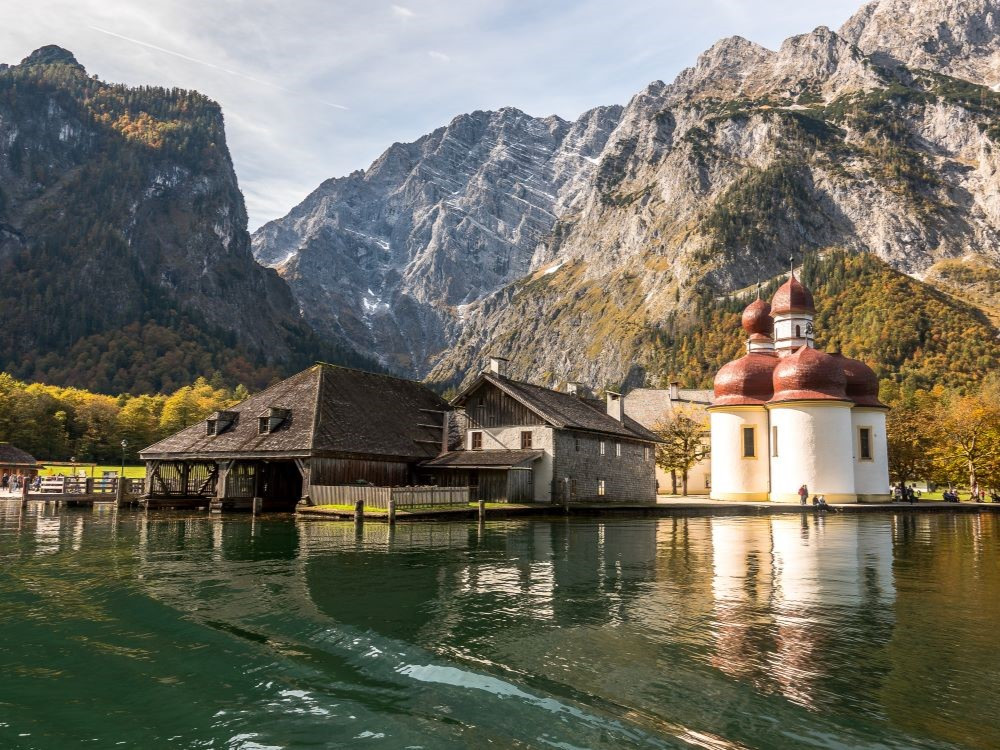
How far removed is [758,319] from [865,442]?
1473 centimetres

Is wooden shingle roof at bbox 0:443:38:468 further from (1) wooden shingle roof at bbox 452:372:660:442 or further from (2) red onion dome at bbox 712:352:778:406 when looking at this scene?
(2) red onion dome at bbox 712:352:778:406

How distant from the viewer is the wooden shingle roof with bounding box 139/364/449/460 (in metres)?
44.9

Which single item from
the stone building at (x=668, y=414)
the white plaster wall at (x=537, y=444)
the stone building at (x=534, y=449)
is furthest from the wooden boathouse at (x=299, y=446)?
the stone building at (x=668, y=414)

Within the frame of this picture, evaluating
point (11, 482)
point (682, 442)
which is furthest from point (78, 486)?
point (682, 442)

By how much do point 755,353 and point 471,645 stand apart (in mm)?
60445

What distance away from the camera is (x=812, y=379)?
5838 cm

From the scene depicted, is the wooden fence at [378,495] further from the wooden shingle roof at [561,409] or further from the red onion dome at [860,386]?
the red onion dome at [860,386]

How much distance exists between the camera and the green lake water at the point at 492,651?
9.31 m

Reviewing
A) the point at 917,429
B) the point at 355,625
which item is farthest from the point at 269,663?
the point at 917,429

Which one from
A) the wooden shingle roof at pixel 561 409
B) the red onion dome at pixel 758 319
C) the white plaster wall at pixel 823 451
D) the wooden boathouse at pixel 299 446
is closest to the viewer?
the wooden boathouse at pixel 299 446

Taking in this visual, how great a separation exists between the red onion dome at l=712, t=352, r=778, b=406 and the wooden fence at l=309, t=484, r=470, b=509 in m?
30.5

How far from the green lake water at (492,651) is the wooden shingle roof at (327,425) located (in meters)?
19.0

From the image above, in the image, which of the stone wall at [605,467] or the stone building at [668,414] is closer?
the stone wall at [605,467]

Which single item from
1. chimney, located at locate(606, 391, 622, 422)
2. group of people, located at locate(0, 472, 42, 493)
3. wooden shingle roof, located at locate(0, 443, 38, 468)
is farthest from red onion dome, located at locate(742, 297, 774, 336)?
wooden shingle roof, located at locate(0, 443, 38, 468)
